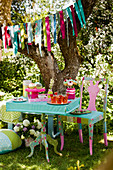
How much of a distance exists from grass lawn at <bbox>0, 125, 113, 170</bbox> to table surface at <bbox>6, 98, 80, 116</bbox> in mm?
654

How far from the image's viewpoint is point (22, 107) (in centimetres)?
273

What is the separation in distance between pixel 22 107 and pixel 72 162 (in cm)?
94

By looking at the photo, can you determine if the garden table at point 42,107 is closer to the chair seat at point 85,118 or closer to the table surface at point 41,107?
the table surface at point 41,107

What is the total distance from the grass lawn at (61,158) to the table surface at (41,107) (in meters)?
0.65

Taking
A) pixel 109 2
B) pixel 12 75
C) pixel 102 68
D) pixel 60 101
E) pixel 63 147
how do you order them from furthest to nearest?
pixel 109 2 → pixel 12 75 → pixel 102 68 → pixel 63 147 → pixel 60 101

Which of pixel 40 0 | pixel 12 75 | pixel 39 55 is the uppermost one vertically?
pixel 40 0

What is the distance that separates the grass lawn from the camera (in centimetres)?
264

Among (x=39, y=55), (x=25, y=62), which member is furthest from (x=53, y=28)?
(x=25, y=62)

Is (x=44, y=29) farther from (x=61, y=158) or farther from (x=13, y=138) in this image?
(x=61, y=158)

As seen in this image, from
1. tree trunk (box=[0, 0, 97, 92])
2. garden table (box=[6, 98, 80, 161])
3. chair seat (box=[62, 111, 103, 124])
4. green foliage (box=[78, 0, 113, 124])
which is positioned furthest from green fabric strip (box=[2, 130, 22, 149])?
green foliage (box=[78, 0, 113, 124])

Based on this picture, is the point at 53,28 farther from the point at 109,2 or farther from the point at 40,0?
the point at 40,0

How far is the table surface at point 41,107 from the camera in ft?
8.30

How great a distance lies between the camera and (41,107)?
2.65 meters

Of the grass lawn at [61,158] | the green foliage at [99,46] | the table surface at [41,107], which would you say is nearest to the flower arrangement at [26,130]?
the grass lawn at [61,158]
